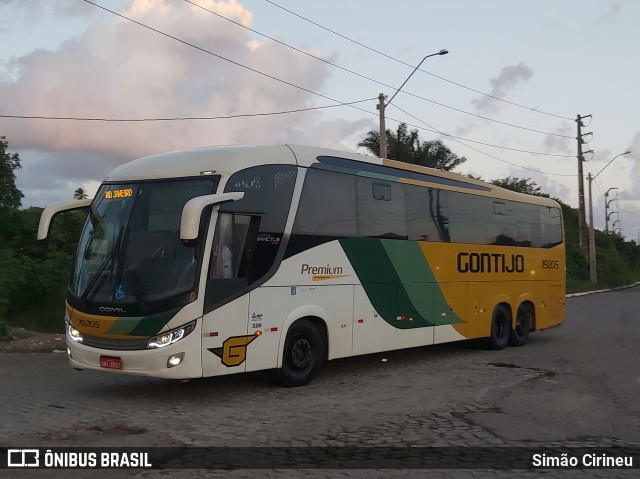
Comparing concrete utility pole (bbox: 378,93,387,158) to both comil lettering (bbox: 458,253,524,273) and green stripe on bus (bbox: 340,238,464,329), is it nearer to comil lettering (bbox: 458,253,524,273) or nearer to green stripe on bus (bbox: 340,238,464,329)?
comil lettering (bbox: 458,253,524,273)

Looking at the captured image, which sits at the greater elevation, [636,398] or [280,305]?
[280,305]

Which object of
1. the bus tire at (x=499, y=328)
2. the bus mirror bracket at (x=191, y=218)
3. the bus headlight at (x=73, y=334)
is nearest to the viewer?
the bus mirror bracket at (x=191, y=218)

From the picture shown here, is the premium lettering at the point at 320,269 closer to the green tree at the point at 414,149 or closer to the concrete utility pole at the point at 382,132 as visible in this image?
the concrete utility pole at the point at 382,132

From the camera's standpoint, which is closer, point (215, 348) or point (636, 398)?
point (215, 348)

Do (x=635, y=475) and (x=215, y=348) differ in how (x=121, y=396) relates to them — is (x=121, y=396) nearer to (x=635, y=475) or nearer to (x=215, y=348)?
(x=215, y=348)

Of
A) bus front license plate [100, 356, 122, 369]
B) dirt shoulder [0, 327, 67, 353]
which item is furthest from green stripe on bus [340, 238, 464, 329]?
dirt shoulder [0, 327, 67, 353]

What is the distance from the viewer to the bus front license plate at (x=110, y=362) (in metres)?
8.45

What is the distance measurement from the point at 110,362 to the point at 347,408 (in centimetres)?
297

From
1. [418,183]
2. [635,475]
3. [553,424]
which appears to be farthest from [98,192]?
[635,475]

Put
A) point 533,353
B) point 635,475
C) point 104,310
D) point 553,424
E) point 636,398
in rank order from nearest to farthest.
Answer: point 635,475
point 553,424
point 104,310
point 636,398
point 533,353

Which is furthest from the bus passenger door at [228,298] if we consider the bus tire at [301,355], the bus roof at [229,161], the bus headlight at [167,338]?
the bus tire at [301,355]

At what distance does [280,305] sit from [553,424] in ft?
12.4

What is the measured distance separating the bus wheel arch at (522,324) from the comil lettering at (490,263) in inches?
39.2

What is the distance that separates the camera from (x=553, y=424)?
309 inches
